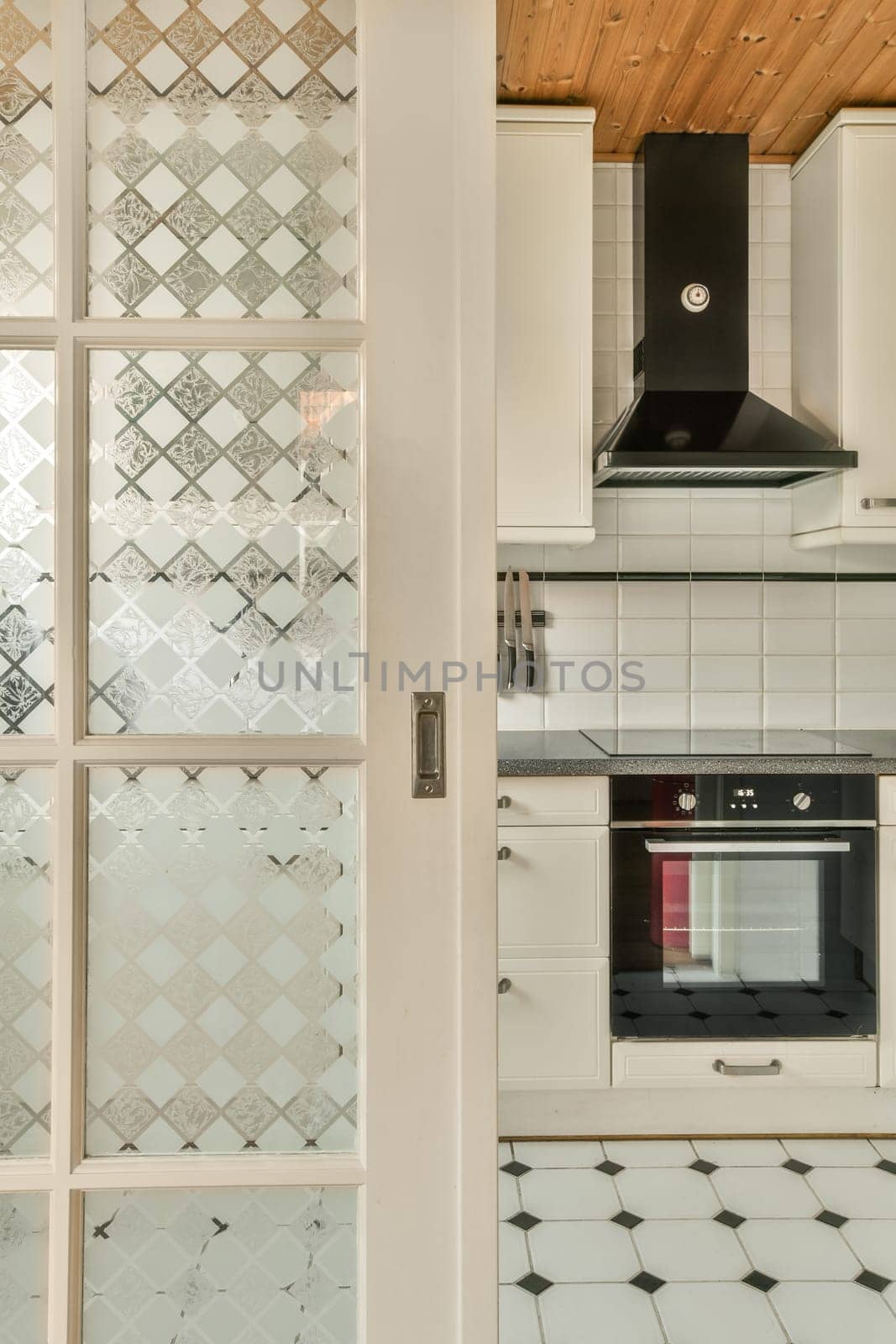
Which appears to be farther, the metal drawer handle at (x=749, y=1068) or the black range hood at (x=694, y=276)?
the black range hood at (x=694, y=276)

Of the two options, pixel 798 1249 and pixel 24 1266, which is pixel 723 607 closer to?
pixel 798 1249

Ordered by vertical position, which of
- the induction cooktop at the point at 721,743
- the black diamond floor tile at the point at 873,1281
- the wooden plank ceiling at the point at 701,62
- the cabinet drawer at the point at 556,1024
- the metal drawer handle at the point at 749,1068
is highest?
the wooden plank ceiling at the point at 701,62

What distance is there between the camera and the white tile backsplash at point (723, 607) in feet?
9.71

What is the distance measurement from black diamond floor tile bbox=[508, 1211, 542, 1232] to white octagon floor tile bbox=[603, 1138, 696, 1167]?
34 centimetres

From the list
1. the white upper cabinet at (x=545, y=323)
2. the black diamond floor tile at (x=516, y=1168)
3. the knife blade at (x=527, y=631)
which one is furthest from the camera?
the knife blade at (x=527, y=631)

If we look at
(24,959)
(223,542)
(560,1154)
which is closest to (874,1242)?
(560,1154)

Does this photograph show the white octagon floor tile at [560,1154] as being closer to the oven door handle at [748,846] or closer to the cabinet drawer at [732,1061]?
the cabinet drawer at [732,1061]

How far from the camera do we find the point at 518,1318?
1838 mm

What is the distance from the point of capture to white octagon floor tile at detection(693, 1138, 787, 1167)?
242 cm

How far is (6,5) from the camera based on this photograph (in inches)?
42.9

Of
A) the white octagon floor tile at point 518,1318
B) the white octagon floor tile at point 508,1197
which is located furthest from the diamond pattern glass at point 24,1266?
the white octagon floor tile at point 508,1197

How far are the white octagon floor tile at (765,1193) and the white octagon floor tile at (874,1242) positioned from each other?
2.7 inches

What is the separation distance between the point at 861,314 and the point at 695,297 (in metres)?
0.44

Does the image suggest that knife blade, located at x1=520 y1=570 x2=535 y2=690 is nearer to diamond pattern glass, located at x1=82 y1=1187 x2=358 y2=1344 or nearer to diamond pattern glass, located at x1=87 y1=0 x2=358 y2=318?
diamond pattern glass, located at x1=87 y1=0 x2=358 y2=318
